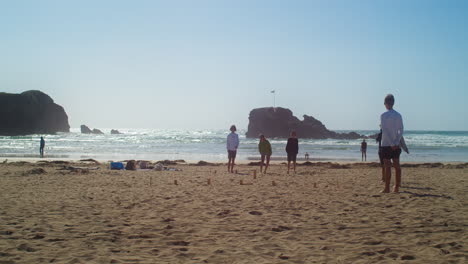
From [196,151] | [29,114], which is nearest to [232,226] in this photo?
[196,151]

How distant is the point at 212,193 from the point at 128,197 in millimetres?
1737

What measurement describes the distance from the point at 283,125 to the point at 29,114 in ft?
219

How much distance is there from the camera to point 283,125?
8550 cm

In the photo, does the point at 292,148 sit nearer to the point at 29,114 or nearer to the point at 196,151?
the point at 196,151

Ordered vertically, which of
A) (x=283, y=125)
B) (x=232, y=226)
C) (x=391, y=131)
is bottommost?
(x=232, y=226)

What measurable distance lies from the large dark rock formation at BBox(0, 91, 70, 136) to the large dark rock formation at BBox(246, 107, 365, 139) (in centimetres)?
5708

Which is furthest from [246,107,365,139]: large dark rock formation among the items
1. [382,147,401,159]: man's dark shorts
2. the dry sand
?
the dry sand

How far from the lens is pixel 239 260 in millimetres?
3576

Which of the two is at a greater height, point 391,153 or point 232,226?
point 391,153

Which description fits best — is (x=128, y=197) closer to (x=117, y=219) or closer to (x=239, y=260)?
(x=117, y=219)

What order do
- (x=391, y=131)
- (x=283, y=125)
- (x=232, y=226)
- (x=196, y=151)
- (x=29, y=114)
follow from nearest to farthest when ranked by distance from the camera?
(x=232, y=226) → (x=391, y=131) → (x=196, y=151) → (x=283, y=125) → (x=29, y=114)

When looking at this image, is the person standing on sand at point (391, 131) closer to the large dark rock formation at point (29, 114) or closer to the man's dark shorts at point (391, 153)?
the man's dark shorts at point (391, 153)

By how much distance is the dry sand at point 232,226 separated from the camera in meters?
3.71

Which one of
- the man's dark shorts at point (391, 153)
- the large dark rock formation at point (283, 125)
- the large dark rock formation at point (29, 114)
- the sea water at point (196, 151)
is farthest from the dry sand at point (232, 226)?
the large dark rock formation at point (29, 114)
